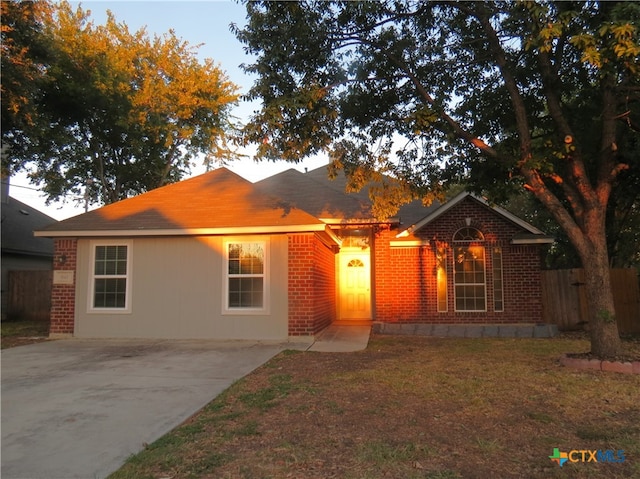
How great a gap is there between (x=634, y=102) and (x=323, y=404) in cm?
786

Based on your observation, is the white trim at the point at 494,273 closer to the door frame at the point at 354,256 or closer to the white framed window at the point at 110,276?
the door frame at the point at 354,256

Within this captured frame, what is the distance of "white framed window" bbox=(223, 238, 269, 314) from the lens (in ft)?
35.8

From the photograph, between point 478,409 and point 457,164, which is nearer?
point 478,409

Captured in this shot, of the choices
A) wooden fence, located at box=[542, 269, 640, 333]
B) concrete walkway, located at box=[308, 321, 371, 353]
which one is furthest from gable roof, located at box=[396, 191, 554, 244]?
concrete walkway, located at box=[308, 321, 371, 353]

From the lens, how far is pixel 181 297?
36.8ft

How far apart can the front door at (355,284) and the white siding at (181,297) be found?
4776mm

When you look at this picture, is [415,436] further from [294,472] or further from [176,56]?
[176,56]

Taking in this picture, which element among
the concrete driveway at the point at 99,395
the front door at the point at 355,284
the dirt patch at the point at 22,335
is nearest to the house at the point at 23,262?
the dirt patch at the point at 22,335

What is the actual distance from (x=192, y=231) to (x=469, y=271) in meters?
7.78

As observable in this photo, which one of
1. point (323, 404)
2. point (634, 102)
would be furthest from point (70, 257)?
point (634, 102)

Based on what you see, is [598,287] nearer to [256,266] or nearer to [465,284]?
[465,284]

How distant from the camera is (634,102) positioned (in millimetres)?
8742

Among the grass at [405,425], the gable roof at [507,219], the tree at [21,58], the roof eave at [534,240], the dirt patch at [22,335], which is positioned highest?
the tree at [21,58]

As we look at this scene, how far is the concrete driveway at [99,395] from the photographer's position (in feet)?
13.5
